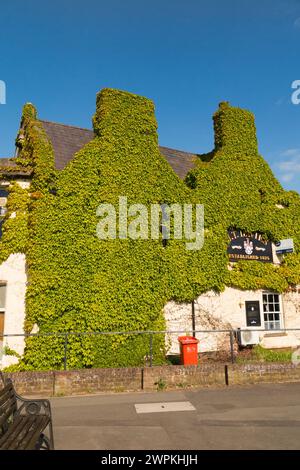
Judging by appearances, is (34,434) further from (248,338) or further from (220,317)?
(248,338)

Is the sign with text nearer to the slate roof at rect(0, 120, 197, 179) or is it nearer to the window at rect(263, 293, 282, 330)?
the window at rect(263, 293, 282, 330)

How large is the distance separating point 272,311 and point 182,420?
31.0 feet

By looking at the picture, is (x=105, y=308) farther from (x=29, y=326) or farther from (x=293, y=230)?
(x=293, y=230)

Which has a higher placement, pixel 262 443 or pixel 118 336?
pixel 118 336

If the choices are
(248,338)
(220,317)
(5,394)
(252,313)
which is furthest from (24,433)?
(252,313)

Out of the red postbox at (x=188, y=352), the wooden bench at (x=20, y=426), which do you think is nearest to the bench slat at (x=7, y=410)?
the wooden bench at (x=20, y=426)

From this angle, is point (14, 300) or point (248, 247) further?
point (248, 247)

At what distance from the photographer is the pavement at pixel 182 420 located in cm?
581

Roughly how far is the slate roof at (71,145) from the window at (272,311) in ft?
22.5

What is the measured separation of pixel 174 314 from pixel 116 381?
13.2ft

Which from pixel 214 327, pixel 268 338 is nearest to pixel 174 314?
pixel 214 327

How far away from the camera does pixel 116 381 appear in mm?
9688

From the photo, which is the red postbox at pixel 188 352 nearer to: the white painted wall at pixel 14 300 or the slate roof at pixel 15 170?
the white painted wall at pixel 14 300

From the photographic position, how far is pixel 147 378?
9773 mm
